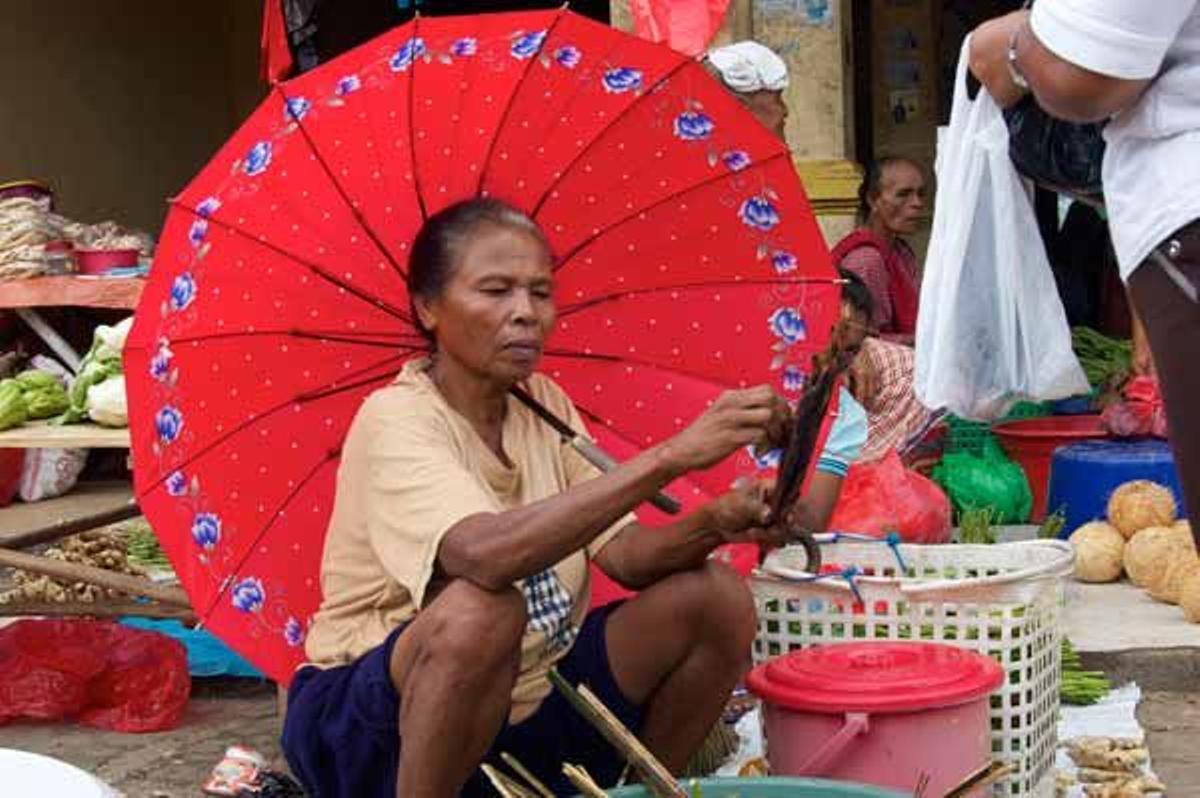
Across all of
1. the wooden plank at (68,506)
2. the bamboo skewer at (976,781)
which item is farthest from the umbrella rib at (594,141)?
the wooden plank at (68,506)

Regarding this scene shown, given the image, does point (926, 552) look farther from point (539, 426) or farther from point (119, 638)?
point (119, 638)

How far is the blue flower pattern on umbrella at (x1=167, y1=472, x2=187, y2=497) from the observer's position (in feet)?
11.5

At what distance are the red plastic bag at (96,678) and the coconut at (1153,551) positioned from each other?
8.42ft

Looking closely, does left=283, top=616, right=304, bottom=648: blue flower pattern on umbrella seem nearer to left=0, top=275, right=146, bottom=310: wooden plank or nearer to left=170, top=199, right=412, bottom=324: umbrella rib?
left=170, top=199, right=412, bottom=324: umbrella rib

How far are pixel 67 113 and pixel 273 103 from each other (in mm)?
6662

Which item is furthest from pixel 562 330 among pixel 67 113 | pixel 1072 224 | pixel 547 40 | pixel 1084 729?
pixel 67 113

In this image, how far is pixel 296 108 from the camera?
3422mm

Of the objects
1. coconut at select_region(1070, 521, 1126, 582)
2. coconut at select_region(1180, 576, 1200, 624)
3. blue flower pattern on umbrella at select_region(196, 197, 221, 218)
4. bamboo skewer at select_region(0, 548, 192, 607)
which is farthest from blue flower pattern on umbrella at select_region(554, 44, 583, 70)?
coconut at select_region(1070, 521, 1126, 582)

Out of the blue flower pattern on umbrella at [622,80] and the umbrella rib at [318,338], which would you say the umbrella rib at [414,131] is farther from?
the blue flower pattern on umbrella at [622,80]

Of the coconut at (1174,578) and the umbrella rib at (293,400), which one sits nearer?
the umbrella rib at (293,400)

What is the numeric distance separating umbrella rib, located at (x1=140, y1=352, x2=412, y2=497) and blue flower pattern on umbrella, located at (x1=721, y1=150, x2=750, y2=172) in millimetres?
690

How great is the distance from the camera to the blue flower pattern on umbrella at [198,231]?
347cm

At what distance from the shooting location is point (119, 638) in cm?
491

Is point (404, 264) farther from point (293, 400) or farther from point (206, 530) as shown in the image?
point (206, 530)
